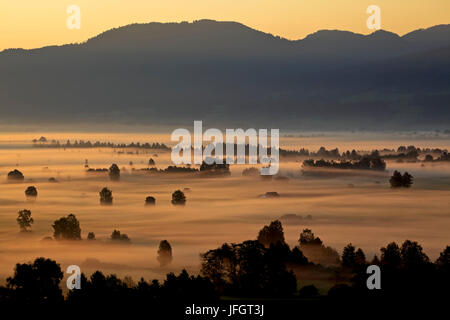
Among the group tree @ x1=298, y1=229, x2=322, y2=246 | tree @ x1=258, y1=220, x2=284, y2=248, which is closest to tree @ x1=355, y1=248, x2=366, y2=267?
tree @ x1=258, y1=220, x2=284, y2=248

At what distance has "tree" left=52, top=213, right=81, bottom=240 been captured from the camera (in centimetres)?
14912

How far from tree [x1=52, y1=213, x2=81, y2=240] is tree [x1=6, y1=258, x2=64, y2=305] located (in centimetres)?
6153

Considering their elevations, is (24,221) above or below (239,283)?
above

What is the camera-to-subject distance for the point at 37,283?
82.4m

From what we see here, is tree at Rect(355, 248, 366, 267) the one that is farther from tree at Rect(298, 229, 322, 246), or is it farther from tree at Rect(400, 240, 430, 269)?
tree at Rect(298, 229, 322, 246)

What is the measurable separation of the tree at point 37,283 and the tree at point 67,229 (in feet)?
202

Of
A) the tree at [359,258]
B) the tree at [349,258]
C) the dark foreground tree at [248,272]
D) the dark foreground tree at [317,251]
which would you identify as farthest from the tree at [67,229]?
the dark foreground tree at [248,272]

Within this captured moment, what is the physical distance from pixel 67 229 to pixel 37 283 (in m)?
72.0

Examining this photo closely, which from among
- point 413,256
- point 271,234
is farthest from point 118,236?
point 413,256

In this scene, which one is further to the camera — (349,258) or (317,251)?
(317,251)

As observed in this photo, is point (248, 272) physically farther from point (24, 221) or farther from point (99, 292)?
point (24, 221)

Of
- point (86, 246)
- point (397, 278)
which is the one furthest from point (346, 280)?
point (86, 246)
